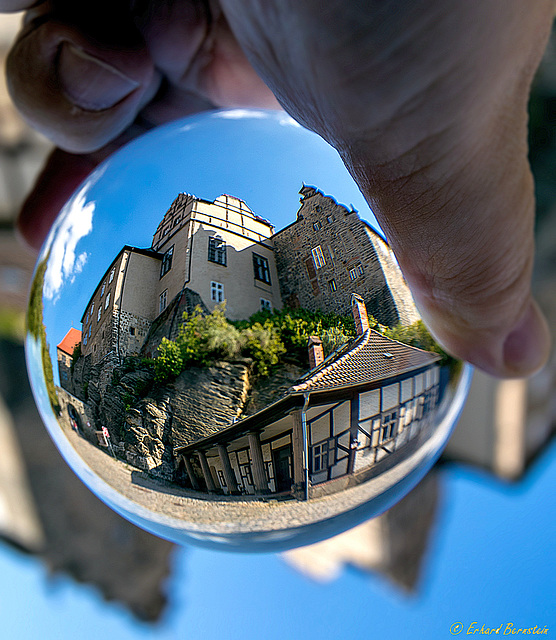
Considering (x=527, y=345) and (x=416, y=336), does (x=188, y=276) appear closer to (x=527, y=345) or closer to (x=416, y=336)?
(x=416, y=336)

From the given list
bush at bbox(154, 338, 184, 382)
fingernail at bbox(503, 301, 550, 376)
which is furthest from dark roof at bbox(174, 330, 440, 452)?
fingernail at bbox(503, 301, 550, 376)

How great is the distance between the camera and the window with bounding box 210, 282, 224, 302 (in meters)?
0.76

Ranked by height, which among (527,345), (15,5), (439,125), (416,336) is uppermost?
(15,5)

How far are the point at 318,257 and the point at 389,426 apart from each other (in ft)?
1.04

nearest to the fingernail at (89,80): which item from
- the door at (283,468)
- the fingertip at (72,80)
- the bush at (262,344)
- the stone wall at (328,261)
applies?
the fingertip at (72,80)

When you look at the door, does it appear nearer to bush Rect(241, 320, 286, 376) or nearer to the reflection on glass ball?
the reflection on glass ball

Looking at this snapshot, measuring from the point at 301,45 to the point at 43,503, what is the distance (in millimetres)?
6168

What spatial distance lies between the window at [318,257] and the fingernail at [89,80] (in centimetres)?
93

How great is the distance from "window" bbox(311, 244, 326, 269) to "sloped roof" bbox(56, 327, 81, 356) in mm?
421

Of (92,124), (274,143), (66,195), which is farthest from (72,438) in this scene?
(66,195)

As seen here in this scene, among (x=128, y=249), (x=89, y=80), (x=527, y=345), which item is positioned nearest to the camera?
(x=128, y=249)

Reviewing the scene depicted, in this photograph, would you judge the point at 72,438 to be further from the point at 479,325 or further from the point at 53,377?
the point at 479,325

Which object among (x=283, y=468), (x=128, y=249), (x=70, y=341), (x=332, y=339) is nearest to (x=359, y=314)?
(x=332, y=339)

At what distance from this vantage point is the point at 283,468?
81 centimetres
